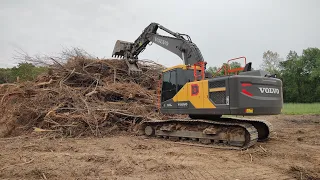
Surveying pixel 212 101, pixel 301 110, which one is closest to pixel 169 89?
pixel 212 101

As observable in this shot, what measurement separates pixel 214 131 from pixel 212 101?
769 mm

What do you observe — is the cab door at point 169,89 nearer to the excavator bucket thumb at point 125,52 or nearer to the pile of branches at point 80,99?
the pile of branches at point 80,99

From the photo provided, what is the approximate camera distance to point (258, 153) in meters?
5.65

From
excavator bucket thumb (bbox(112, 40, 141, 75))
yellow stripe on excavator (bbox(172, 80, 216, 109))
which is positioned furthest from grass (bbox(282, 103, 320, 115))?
yellow stripe on excavator (bbox(172, 80, 216, 109))

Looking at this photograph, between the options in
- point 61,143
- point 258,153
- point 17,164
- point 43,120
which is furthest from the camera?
point 43,120

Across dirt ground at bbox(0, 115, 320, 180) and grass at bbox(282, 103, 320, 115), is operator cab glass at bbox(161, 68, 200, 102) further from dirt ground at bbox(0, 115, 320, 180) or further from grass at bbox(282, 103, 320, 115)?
grass at bbox(282, 103, 320, 115)

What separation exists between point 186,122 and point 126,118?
3.07 meters

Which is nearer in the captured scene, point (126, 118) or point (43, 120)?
point (43, 120)

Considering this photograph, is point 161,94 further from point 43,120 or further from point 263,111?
point 43,120

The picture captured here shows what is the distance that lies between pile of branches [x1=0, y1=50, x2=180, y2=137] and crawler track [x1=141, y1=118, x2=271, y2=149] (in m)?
1.55

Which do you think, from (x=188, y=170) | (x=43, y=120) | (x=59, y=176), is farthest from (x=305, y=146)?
(x=43, y=120)

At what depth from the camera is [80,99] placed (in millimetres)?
9445

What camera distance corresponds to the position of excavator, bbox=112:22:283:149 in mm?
5926

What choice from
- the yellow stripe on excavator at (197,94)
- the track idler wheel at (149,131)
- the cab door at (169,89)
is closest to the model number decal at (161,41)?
the cab door at (169,89)
